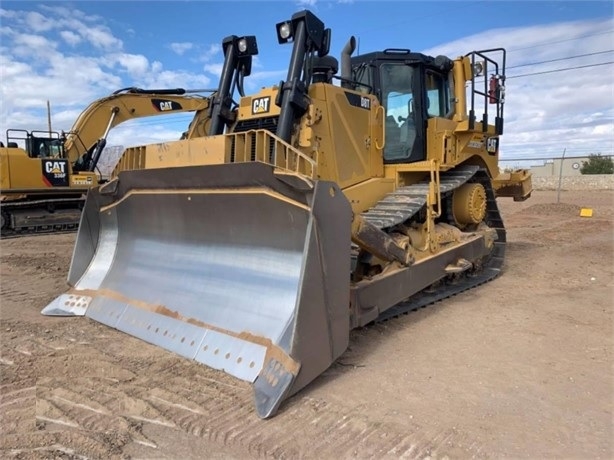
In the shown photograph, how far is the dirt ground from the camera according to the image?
263 centimetres

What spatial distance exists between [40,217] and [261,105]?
30.4 ft

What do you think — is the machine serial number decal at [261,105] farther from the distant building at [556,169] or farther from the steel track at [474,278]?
the distant building at [556,169]

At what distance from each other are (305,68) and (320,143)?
664 millimetres

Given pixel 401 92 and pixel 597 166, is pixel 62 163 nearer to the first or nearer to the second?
pixel 401 92

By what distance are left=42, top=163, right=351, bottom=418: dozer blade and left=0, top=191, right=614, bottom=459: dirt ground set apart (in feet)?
0.62

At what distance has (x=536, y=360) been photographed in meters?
3.80

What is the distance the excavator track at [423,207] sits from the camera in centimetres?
477

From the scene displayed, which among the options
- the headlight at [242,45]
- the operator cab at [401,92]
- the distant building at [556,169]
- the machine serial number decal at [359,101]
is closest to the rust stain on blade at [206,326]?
the machine serial number decal at [359,101]

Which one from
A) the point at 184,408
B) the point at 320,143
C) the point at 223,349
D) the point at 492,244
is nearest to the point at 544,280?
the point at 492,244

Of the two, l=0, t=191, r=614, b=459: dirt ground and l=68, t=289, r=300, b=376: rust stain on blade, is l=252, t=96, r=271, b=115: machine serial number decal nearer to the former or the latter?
l=68, t=289, r=300, b=376: rust stain on blade

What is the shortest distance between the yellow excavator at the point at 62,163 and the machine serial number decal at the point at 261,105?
750 cm

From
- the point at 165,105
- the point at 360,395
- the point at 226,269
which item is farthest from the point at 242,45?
the point at 165,105

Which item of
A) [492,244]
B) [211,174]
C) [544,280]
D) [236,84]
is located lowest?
[544,280]

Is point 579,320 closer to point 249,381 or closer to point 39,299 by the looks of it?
point 249,381
